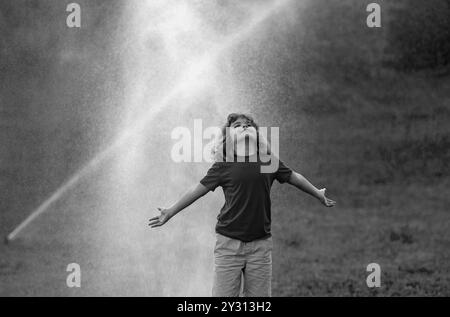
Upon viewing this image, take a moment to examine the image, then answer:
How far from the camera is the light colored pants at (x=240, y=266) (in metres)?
4.91

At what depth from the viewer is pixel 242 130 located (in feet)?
16.8

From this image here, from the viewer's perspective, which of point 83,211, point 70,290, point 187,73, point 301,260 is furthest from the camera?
point 83,211

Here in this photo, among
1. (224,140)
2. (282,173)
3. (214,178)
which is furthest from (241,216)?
(224,140)

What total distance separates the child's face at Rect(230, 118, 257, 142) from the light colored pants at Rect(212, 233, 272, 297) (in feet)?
2.42

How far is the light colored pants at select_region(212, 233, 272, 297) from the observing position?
4.91 metres

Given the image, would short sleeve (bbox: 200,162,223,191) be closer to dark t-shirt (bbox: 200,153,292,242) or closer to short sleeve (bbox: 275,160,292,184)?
dark t-shirt (bbox: 200,153,292,242)

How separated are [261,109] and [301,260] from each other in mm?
4205

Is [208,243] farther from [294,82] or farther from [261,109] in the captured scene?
[294,82]

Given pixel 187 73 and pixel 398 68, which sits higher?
pixel 398 68

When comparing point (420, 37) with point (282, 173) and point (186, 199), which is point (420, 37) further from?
point (186, 199)

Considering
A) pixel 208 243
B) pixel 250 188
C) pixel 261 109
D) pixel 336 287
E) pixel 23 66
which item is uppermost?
pixel 23 66

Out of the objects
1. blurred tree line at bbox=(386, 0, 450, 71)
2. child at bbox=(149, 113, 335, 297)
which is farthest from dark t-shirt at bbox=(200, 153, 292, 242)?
blurred tree line at bbox=(386, 0, 450, 71)

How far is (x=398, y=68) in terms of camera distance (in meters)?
18.8

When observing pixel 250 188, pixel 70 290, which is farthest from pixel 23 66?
pixel 250 188
